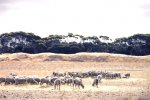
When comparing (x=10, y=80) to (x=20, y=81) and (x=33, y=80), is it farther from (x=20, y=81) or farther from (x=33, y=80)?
(x=33, y=80)

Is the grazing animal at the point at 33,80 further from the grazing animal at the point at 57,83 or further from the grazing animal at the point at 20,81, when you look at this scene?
the grazing animal at the point at 57,83

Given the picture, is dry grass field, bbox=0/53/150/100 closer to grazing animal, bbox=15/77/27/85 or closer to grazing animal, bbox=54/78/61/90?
grazing animal, bbox=54/78/61/90

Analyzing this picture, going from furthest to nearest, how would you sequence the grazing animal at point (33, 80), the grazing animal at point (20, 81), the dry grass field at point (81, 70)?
the grazing animal at point (33, 80) < the grazing animal at point (20, 81) < the dry grass field at point (81, 70)

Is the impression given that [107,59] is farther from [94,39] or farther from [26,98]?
[26,98]

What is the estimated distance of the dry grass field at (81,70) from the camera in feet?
87.0

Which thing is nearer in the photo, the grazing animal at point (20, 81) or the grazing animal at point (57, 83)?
the grazing animal at point (57, 83)

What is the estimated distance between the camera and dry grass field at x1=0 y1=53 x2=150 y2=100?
26516 mm

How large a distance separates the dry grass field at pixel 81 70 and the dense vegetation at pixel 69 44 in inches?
694

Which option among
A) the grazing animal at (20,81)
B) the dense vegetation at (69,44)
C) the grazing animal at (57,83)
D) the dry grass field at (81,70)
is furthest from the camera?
the dense vegetation at (69,44)

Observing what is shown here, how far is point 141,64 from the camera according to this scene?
198 ft

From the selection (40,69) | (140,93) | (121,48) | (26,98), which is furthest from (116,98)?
(121,48)

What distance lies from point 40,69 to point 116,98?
2811 cm

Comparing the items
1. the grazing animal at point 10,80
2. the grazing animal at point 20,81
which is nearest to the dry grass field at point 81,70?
the grazing animal at point 20,81

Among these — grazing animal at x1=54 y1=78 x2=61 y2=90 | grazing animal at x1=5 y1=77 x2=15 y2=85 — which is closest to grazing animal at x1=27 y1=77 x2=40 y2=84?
grazing animal at x1=5 y1=77 x2=15 y2=85
